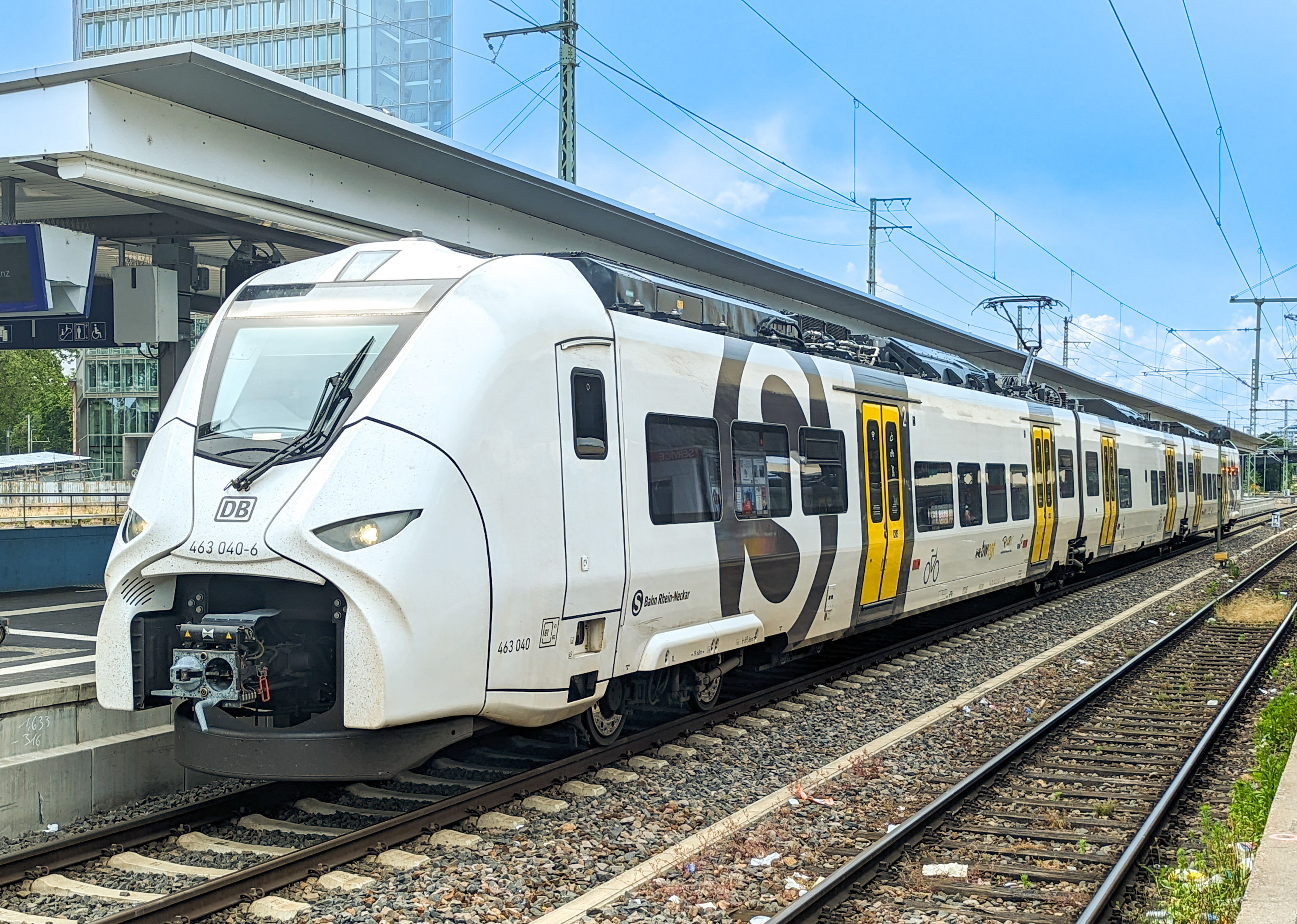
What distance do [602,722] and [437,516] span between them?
8.71 ft

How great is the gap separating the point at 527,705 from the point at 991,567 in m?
9.61

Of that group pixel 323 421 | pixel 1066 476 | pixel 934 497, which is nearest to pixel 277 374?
pixel 323 421

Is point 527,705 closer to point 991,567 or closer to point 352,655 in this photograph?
point 352,655

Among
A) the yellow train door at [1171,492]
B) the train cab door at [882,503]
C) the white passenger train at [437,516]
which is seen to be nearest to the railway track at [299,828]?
the white passenger train at [437,516]

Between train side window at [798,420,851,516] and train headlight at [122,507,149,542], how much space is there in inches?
208

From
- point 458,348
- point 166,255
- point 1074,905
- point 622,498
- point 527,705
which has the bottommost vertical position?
point 1074,905

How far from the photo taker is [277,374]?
6828mm

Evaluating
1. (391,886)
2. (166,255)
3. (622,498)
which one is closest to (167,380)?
(166,255)

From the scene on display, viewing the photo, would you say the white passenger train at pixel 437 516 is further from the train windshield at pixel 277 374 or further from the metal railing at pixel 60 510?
the metal railing at pixel 60 510

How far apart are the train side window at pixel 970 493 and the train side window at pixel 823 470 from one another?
10.9 feet

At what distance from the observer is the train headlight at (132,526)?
6496 mm

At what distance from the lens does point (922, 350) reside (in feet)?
47.2

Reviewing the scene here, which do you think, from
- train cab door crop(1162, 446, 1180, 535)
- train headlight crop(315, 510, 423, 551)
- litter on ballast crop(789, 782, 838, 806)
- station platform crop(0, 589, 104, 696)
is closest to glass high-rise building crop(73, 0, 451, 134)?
train cab door crop(1162, 446, 1180, 535)

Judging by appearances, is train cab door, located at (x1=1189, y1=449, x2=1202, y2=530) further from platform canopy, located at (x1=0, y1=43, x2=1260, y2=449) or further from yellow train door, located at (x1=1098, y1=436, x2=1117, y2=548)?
platform canopy, located at (x1=0, y1=43, x2=1260, y2=449)
